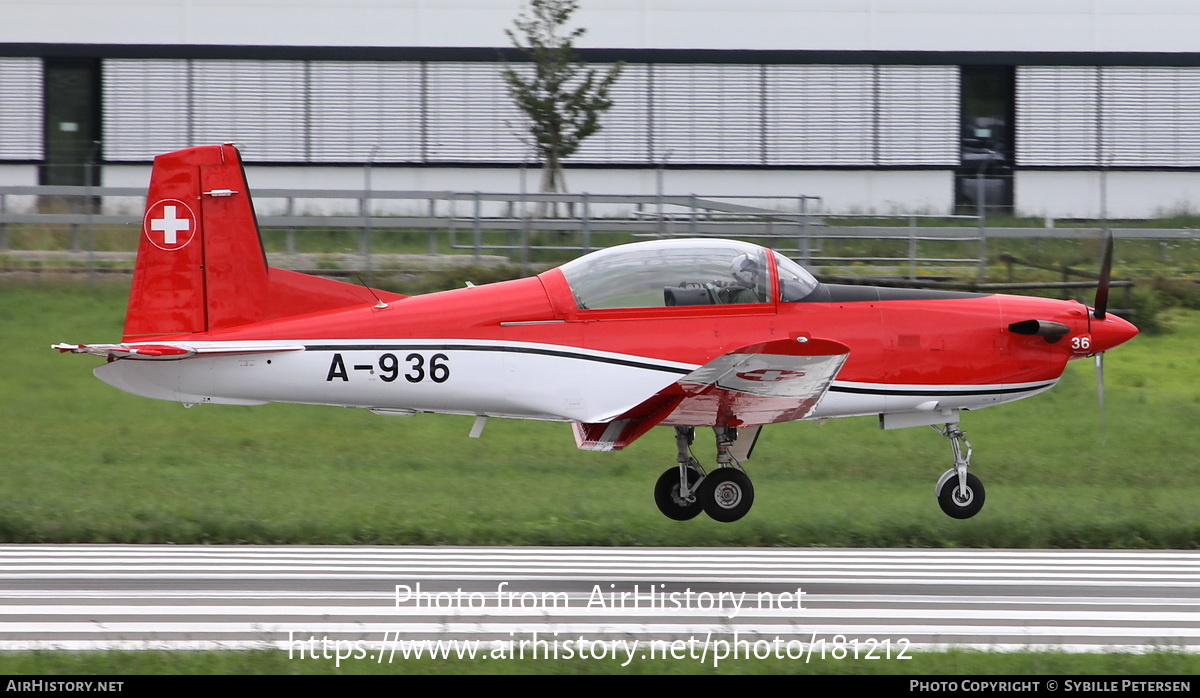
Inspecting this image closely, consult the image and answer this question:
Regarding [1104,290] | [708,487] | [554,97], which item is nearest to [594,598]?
[708,487]

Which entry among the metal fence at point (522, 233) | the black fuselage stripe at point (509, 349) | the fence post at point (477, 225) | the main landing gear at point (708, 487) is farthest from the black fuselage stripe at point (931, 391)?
the fence post at point (477, 225)

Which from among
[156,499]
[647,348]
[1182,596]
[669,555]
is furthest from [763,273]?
[156,499]

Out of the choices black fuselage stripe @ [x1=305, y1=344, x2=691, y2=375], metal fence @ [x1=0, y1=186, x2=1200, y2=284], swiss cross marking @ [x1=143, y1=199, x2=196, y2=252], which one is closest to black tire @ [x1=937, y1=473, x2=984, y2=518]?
black fuselage stripe @ [x1=305, y1=344, x2=691, y2=375]

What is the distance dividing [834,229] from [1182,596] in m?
12.4

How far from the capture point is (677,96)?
31922mm

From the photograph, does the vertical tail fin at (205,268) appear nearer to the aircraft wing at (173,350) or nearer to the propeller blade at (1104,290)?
the aircraft wing at (173,350)

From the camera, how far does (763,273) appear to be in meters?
11.2

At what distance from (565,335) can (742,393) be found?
5.28 feet

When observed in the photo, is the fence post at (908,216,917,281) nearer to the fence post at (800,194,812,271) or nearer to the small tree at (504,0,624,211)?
the fence post at (800,194,812,271)

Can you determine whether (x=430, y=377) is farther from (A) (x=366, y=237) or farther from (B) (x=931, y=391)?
(A) (x=366, y=237)

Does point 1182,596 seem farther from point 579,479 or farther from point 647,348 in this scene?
point 579,479

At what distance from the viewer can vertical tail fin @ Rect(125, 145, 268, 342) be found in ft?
37.1

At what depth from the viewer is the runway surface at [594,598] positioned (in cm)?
862

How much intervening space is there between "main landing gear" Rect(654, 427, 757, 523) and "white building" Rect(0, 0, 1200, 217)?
63.7ft
